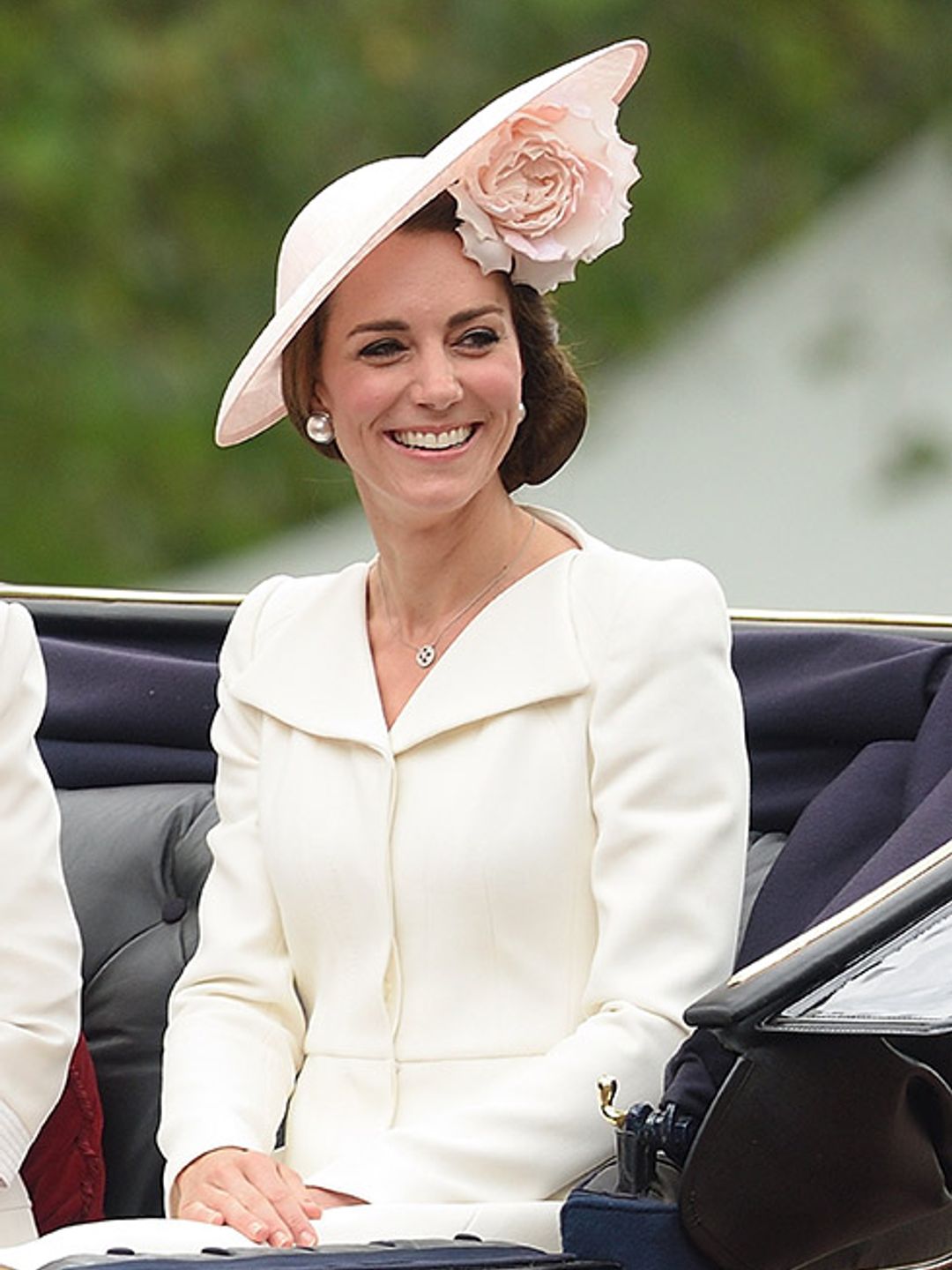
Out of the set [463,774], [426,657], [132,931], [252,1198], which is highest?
[426,657]

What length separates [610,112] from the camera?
290 cm

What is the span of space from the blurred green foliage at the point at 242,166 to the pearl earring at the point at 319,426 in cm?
260

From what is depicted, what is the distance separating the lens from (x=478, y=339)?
9.52ft

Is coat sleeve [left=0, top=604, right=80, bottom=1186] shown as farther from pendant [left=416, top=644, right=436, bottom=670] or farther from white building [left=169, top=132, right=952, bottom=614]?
white building [left=169, top=132, right=952, bottom=614]

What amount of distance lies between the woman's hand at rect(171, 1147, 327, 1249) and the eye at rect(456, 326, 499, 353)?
2.41 ft

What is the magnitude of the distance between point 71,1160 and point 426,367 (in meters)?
0.88

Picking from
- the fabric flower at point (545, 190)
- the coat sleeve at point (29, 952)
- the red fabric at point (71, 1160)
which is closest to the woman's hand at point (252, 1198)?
the coat sleeve at point (29, 952)

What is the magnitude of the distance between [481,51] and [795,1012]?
3.80 meters

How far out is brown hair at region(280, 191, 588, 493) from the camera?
2951 mm

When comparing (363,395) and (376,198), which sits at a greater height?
(376,198)

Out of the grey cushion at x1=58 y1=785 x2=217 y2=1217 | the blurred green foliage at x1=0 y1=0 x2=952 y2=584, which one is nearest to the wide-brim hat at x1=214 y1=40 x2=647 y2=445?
the grey cushion at x1=58 y1=785 x2=217 y2=1217

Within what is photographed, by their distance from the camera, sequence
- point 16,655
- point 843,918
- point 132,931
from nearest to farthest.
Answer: point 843,918, point 16,655, point 132,931

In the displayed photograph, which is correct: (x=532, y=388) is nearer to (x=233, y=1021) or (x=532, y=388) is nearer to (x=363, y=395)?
(x=363, y=395)

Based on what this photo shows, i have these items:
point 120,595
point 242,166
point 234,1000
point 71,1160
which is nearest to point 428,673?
point 234,1000
